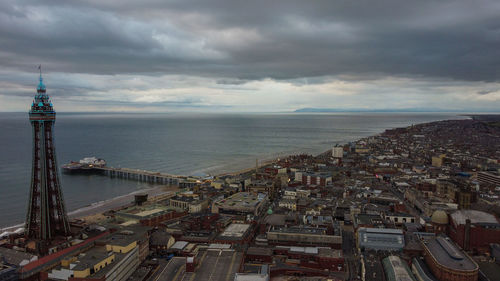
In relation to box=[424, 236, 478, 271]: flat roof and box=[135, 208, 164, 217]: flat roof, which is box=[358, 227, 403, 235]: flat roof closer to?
box=[424, 236, 478, 271]: flat roof

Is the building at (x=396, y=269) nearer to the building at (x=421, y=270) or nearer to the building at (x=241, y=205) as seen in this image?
the building at (x=421, y=270)

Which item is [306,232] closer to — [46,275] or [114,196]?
[46,275]

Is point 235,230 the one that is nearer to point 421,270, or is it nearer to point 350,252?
point 350,252

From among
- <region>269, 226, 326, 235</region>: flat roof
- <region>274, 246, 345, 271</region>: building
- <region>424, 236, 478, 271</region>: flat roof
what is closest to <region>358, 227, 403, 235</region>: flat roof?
<region>424, 236, 478, 271</region>: flat roof

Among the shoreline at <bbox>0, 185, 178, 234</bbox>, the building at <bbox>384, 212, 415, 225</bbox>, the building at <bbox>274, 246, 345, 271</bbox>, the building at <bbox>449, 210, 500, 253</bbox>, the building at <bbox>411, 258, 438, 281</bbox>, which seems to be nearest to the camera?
the building at <bbox>411, 258, 438, 281</bbox>

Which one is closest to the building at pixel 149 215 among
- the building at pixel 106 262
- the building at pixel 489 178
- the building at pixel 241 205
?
the building at pixel 241 205

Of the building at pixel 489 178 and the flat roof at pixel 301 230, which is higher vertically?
the building at pixel 489 178
